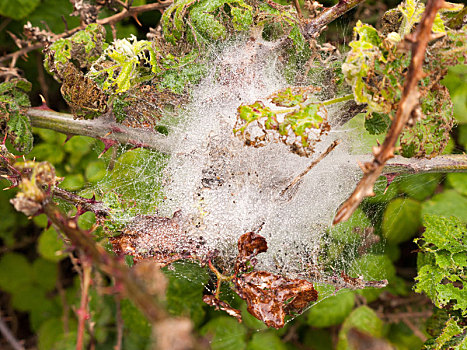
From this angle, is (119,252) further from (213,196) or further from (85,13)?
(85,13)

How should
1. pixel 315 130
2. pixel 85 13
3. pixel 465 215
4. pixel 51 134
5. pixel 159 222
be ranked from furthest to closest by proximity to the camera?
pixel 51 134
pixel 465 215
pixel 85 13
pixel 159 222
pixel 315 130

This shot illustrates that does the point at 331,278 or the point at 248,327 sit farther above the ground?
the point at 331,278

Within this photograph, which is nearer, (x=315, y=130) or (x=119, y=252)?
(x=315, y=130)

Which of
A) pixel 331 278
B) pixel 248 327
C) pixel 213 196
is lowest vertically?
pixel 248 327

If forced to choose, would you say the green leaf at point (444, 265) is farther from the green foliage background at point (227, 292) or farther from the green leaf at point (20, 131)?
the green leaf at point (20, 131)

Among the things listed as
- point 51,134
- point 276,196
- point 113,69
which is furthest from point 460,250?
point 51,134

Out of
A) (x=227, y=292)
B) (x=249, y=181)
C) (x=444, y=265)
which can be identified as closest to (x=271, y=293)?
(x=227, y=292)

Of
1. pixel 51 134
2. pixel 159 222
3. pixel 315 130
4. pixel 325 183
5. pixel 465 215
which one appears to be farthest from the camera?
pixel 51 134
